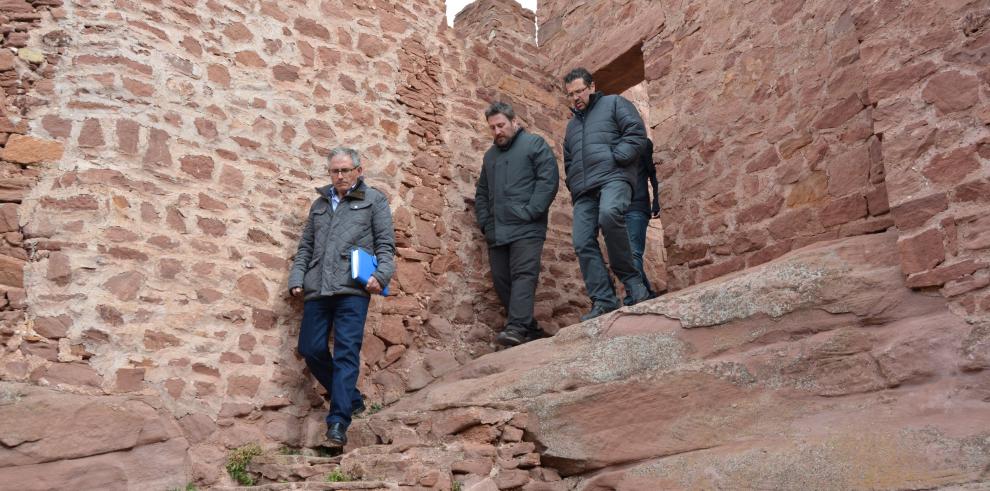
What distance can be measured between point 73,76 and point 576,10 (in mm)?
4527

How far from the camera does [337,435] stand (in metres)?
4.43

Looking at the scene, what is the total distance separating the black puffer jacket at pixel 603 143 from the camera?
17.2 feet

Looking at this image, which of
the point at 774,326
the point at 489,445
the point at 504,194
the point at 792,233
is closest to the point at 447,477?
the point at 489,445

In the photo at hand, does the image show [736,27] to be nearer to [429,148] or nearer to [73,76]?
[429,148]

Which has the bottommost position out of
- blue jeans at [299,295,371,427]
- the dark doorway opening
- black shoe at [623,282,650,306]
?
blue jeans at [299,295,371,427]

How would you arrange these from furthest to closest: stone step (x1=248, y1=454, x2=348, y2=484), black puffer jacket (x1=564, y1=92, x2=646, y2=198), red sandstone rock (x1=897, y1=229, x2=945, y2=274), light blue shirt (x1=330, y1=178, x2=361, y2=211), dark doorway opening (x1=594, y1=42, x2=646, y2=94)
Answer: dark doorway opening (x1=594, y1=42, x2=646, y2=94)
black puffer jacket (x1=564, y1=92, x2=646, y2=198)
light blue shirt (x1=330, y1=178, x2=361, y2=211)
stone step (x1=248, y1=454, x2=348, y2=484)
red sandstone rock (x1=897, y1=229, x2=945, y2=274)

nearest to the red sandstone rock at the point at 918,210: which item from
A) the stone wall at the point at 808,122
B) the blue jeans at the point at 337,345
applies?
the stone wall at the point at 808,122

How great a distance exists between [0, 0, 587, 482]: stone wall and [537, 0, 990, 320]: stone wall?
1.70m

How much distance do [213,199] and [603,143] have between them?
239 cm

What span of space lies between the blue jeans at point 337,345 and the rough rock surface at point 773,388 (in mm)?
587

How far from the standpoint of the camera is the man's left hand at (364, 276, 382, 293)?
466 cm

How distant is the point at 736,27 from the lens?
599cm

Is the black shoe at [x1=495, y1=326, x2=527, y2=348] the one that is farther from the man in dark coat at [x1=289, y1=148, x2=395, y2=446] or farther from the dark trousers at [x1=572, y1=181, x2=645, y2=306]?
the man in dark coat at [x1=289, y1=148, x2=395, y2=446]

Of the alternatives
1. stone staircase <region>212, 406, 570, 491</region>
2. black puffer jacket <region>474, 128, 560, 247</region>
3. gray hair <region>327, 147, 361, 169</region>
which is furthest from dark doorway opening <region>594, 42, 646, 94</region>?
stone staircase <region>212, 406, 570, 491</region>
